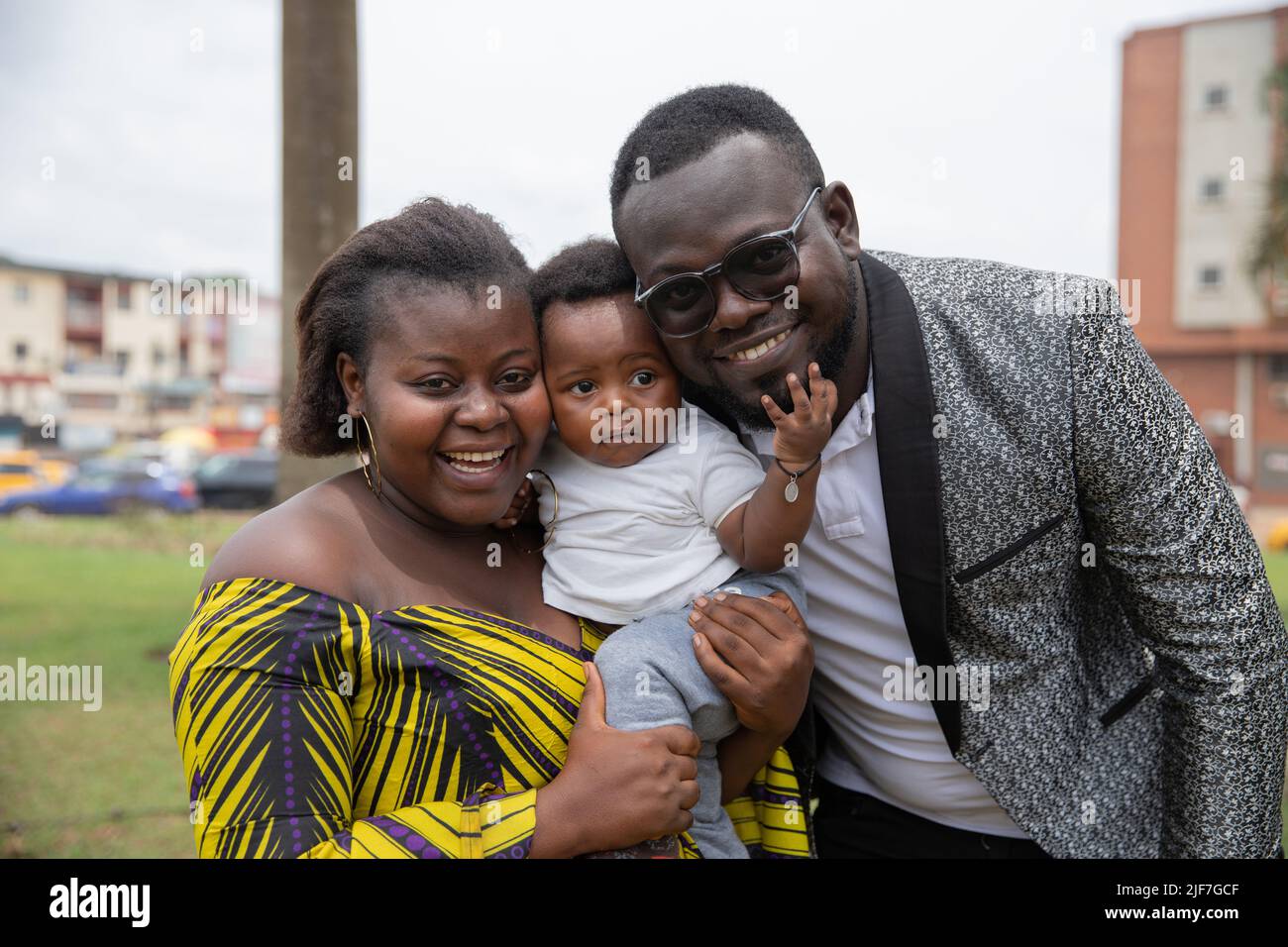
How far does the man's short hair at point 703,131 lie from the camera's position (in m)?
2.29

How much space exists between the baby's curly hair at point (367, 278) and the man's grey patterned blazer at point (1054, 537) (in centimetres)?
93

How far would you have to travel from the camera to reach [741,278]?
7.33 ft

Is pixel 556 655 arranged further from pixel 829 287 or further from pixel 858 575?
pixel 829 287

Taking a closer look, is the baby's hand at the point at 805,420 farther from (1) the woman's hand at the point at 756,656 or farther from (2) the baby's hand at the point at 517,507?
(2) the baby's hand at the point at 517,507

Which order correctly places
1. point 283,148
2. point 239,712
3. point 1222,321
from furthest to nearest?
1. point 1222,321
2. point 283,148
3. point 239,712

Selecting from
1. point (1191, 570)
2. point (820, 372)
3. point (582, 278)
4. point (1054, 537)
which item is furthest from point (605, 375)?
point (1191, 570)

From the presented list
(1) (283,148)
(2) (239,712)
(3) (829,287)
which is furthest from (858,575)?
(1) (283,148)

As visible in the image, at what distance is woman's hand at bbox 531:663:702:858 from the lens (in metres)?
1.99

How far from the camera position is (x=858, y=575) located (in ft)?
8.09

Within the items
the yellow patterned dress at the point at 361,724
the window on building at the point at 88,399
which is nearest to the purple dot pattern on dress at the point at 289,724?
the yellow patterned dress at the point at 361,724

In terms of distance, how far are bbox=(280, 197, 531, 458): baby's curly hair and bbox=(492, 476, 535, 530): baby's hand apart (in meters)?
0.41

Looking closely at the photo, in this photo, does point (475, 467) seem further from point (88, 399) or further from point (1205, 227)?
point (88, 399)
